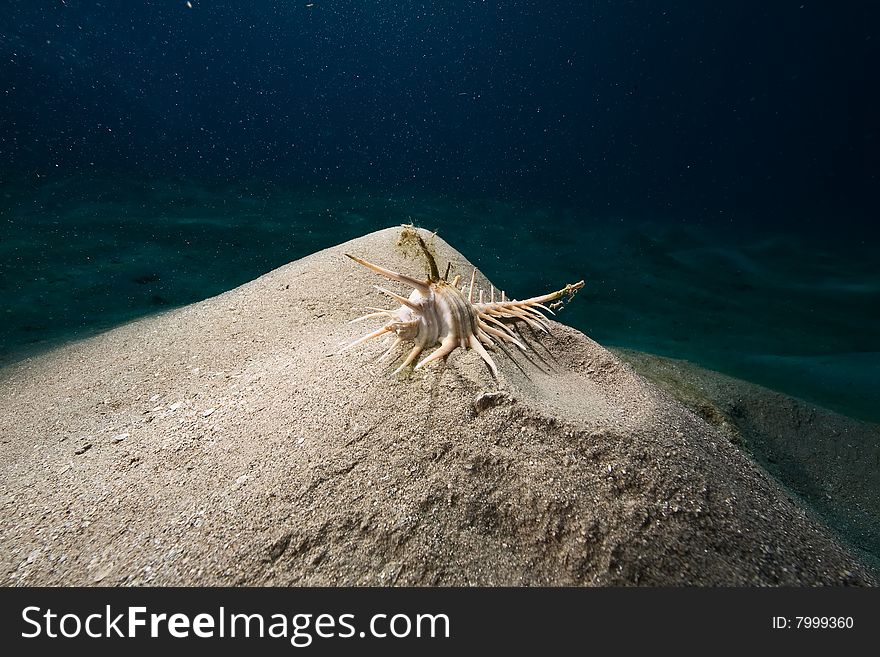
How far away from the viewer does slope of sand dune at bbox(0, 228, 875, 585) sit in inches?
41.1

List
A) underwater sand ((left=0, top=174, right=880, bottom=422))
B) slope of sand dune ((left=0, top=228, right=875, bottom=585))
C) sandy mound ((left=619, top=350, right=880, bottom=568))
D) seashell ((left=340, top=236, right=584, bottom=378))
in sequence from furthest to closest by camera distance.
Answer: underwater sand ((left=0, top=174, right=880, bottom=422)) < sandy mound ((left=619, top=350, right=880, bottom=568)) < seashell ((left=340, top=236, right=584, bottom=378)) < slope of sand dune ((left=0, top=228, right=875, bottom=585))

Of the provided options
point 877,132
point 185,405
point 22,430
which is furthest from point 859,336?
point 877,132

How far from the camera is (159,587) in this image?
104 centimetres

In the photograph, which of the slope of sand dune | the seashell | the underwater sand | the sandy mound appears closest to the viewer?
the slope of sand dune

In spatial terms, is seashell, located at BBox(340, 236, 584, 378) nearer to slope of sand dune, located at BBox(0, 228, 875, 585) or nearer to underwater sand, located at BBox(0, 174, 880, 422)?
slope of sand dune, located at BBox(0, 228, 875, 585)

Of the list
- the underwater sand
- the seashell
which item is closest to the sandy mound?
the underwater sand

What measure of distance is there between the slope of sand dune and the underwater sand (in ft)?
8.62

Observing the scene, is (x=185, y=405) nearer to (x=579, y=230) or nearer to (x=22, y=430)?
(x=22, y=430)

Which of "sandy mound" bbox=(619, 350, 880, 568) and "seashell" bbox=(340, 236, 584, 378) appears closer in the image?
"seashell" bbox=(340, 236, 584, 378)

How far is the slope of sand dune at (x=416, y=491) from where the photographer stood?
1.04 m

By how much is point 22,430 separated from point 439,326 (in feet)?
7.47

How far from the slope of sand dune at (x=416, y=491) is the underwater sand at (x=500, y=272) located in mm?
2628

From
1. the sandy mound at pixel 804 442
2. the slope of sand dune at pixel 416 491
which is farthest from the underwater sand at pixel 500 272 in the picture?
the slope of sand dune at pixel 416 491

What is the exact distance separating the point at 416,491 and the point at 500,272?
5890mm
